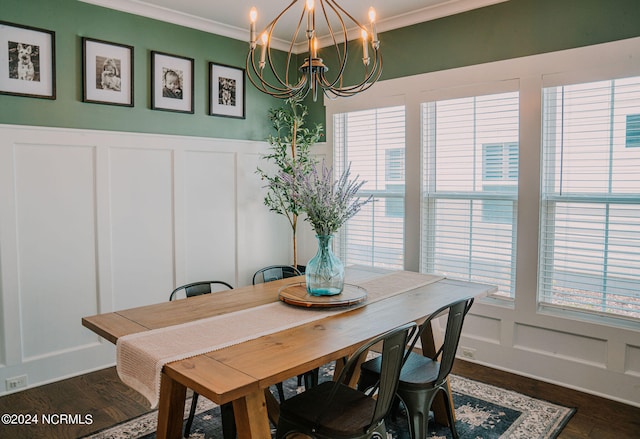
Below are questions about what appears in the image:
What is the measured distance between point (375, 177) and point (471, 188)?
35.1 inches

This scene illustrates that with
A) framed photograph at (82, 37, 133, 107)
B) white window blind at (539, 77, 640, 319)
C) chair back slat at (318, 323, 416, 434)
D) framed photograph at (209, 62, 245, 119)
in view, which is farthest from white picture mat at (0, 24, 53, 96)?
white window blind at (539, 77, 640, 319)

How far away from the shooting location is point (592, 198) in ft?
10.2

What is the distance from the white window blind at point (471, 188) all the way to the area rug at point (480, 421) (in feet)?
2.61

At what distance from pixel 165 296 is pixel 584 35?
11.5 feet

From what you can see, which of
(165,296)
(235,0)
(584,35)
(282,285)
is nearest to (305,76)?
(282,285)

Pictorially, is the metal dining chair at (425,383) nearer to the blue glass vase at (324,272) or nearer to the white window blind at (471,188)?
the blue glass vase at (324,272)

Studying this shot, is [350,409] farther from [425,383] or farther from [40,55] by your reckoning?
[40,55]

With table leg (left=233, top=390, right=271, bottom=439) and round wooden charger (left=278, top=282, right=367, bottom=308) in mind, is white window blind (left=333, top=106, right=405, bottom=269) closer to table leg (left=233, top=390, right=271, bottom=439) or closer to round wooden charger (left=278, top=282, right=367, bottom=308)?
round wooden charger (left=278, top=282, right=367, bottom=308)

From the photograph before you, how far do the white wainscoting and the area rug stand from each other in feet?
3.29

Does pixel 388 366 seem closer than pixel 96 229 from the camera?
Yes

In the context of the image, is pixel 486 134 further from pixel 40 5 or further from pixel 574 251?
pixel 40 5

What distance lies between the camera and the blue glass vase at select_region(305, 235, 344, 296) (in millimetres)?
2441

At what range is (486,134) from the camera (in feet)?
11.7

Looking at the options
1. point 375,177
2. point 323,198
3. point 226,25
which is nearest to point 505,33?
point 375,177
